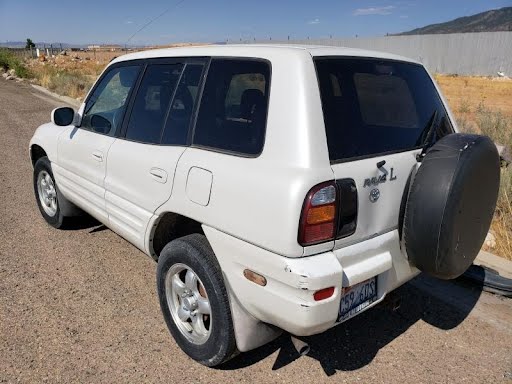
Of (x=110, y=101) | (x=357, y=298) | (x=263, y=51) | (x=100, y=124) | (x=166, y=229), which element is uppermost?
(x=263, y=51)

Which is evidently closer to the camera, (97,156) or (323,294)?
(323,294)

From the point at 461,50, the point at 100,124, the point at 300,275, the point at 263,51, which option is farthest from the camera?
the point at 461,50

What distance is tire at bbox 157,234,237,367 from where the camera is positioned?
2545 millimetres

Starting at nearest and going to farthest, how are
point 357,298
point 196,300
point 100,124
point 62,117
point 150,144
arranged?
point 357,298 < point 196,300 < point 150,144 < point 100,124 < point 62,117

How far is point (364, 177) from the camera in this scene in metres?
2.31

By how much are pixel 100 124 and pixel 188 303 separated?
1.75m

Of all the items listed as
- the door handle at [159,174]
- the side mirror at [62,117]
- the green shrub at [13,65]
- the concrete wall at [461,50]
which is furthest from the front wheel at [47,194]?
the concrete wall at [461,50]

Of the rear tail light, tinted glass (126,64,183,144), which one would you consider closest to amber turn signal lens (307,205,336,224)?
the rear tail light

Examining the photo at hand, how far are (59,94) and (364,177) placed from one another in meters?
17.8

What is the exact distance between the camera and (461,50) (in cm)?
3944

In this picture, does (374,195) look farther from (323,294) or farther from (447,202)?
(323,294)

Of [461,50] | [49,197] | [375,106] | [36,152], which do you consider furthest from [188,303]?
[461,50]

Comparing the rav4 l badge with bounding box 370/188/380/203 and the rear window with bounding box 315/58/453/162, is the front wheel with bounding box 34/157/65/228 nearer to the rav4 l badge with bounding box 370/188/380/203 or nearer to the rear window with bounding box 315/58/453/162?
the rear window with bounding box 315/58/453/162

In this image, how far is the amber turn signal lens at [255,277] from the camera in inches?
89.3
